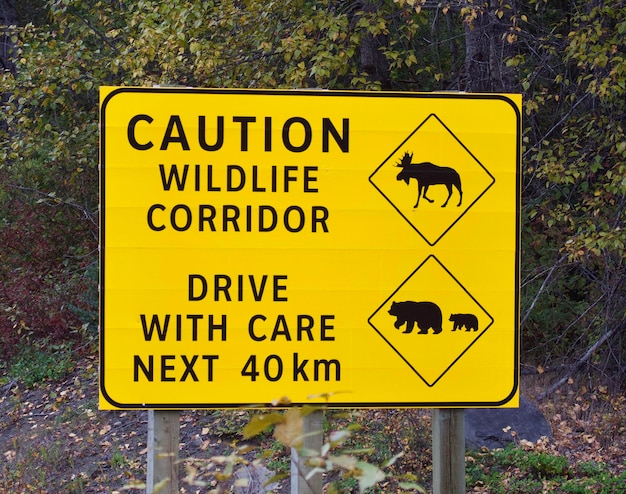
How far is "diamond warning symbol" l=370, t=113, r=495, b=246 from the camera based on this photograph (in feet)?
13.3

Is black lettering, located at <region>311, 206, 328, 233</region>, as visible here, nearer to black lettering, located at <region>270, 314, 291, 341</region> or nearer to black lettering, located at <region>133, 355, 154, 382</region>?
black lettering, located at <region>270, 314, 291, 341</region>

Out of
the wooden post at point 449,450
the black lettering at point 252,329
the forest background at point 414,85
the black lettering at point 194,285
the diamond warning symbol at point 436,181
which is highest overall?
the forest background at point 414,85

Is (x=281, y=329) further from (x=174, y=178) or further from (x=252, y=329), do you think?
(x=174, y=178)

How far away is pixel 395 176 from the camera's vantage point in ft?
13.3

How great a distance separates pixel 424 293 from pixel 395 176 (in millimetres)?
553

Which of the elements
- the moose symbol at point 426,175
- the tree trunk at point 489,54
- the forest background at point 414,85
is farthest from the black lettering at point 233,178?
the tree trunk at point 489,54

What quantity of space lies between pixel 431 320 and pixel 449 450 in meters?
0.65

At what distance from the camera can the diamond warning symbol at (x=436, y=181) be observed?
13.3 feet

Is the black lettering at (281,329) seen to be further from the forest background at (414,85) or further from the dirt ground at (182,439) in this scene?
the forest background at (414,85)

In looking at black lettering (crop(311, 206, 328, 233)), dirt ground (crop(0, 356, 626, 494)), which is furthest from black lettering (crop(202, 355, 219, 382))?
dirt ground (crop(0, 356, 626, 494))

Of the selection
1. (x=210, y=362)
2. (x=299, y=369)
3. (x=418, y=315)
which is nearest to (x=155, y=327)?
(x=210, y=362)

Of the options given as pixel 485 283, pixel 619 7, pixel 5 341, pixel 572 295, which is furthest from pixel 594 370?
pixel 5 341

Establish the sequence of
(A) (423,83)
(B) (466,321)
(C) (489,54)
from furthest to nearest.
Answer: (A) (423,83)
(C) (489,54)
(B) (466,321)

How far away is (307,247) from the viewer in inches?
160
